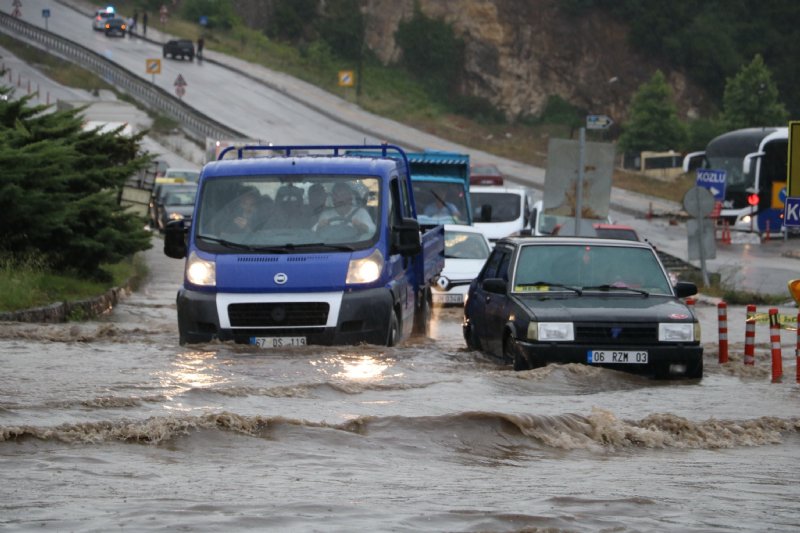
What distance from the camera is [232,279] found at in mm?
13516

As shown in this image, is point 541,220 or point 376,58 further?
point 376,58

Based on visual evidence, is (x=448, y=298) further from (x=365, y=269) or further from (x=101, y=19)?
(x=101, y=19)

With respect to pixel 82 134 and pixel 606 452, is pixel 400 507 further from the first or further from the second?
pixel 82 134

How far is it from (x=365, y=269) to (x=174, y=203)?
28.8 m

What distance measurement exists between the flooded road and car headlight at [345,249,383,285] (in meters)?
0.65

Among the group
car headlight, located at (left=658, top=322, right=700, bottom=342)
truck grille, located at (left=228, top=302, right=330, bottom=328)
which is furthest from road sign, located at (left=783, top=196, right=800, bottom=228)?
truck grille, located at (left=228, top=302, right=330, bottom=328)

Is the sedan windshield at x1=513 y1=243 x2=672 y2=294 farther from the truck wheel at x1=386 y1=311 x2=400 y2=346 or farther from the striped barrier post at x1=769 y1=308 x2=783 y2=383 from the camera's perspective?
the truck wheel at x1=386 y1=311 x2=400 y2=346

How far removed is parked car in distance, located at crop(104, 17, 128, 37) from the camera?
91000 millimetres

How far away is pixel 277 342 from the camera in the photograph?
13477 mm

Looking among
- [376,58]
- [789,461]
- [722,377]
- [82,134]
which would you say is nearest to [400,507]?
[789,461]

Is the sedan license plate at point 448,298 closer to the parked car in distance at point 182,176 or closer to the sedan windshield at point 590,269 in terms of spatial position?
the sedan windshield at point 590,269

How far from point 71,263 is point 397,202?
974 cm

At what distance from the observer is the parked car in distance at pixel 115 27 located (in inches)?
3583

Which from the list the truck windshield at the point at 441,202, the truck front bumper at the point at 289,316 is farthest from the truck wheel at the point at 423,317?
the truck windshield at the point at 441,202
